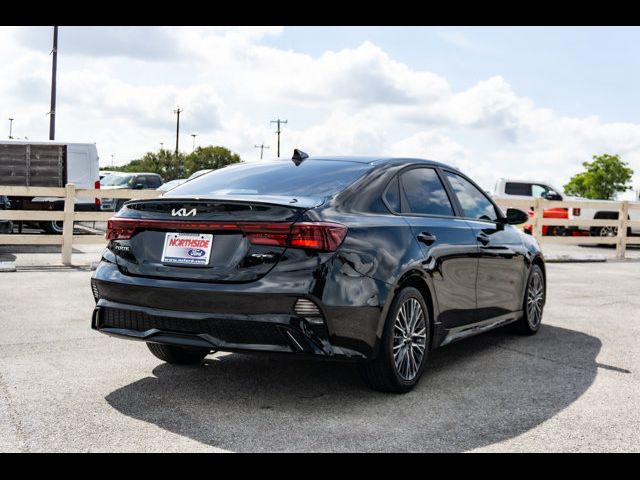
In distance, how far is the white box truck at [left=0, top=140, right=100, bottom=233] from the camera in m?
22.1

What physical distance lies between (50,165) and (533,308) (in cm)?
1818

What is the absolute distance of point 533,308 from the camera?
24.1 ft

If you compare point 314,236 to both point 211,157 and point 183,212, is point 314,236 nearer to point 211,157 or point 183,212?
point 183,212

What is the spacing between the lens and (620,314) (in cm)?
890

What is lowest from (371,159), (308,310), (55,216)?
(308,310)

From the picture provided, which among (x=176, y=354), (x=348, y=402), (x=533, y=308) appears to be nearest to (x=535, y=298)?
(x=533, y=308)

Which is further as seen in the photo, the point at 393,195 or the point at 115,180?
the point at 115,180

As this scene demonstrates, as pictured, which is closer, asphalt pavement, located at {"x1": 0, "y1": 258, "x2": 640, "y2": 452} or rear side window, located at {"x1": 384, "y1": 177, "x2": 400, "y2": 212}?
asphalt pavement, located at {"x1": 0, "y1": 258, "x2": 640, "y2": 452}

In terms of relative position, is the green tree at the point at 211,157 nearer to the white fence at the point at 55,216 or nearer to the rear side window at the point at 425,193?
the white fence at the point at 55,216

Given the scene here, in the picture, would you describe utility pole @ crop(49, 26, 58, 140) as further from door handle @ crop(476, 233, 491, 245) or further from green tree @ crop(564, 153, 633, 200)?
green tree @ crop(564, 153, 633, 200)

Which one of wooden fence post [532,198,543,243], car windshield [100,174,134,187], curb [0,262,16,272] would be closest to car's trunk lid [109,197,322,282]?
curb [0,262,16,272]

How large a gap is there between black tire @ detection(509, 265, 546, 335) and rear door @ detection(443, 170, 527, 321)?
205 mm

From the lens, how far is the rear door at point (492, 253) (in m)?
6.15
